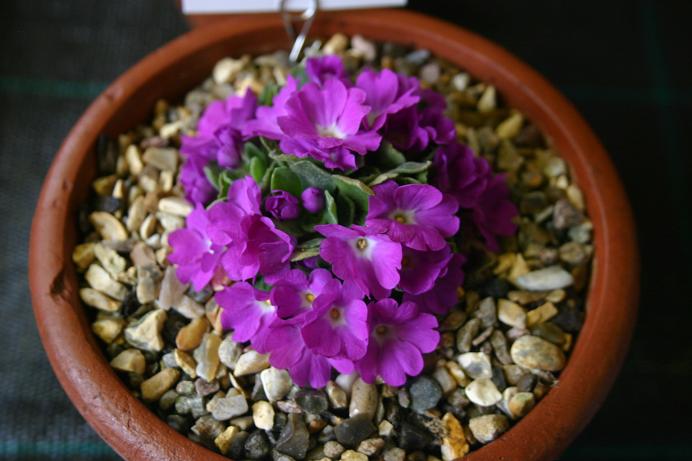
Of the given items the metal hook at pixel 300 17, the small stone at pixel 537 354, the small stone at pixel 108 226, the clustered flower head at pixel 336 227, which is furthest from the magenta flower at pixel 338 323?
the metal hook at pixel 300 17

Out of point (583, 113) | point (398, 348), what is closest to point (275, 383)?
point (398, 348)

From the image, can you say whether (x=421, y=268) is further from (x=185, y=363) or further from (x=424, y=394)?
(x=185, y=363)

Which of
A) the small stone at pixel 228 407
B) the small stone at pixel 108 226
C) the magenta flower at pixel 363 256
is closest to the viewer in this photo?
the magenta flower at pixel 363 256

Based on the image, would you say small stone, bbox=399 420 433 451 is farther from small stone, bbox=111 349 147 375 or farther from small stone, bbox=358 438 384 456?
small stone, bbox=111 349 147 375

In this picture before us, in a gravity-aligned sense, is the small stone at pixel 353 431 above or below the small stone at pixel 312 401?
below

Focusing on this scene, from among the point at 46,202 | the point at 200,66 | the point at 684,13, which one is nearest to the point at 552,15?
the point at 684,13

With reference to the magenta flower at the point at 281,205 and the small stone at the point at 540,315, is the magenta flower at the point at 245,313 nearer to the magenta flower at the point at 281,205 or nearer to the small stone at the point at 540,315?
the magenta flower at the point at 281,205

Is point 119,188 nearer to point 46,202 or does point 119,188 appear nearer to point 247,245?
point 46,202

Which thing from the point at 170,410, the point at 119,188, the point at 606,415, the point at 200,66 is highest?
the point at 200,66
